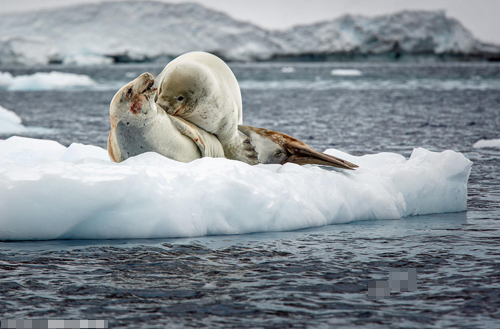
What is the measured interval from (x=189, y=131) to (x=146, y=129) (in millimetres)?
493

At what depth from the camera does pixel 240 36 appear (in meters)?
95.1

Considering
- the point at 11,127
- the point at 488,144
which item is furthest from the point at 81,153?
the point at 11,127

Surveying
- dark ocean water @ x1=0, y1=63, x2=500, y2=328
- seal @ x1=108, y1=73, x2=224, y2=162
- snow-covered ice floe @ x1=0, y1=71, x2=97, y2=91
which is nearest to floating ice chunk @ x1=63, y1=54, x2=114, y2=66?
snow-covered ice floe @ x1=0, y1=71, x2=97, y2=91

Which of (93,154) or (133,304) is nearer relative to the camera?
(133,304)

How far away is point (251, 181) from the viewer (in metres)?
4.86

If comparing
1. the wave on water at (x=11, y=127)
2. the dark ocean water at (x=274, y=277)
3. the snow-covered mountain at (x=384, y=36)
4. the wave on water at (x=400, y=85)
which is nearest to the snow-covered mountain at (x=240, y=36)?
the snow-covered mountain at (x=384, y=36)

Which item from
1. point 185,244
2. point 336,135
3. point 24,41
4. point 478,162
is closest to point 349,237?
Result: point 185,244

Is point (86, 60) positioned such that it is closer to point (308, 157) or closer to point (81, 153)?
point (81, 153)

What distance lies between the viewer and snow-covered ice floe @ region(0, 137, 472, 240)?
4.36 meters

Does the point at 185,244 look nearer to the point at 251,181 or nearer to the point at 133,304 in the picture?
the point at 251,181

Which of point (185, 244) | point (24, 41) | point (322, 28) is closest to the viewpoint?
point (185, 244)

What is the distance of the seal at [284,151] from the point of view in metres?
5.70

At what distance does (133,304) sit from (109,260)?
841 mm

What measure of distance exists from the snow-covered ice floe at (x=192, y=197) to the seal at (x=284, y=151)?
176 mm
